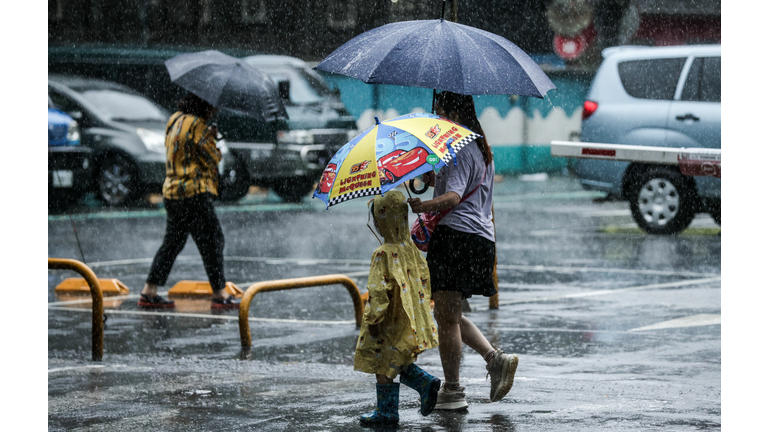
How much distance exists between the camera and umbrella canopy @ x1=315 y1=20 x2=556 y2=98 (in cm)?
583

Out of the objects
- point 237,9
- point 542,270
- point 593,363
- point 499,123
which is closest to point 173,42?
point 237,9

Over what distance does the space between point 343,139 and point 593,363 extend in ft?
44.8

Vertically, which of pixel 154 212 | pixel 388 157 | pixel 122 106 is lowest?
pixel 154 212

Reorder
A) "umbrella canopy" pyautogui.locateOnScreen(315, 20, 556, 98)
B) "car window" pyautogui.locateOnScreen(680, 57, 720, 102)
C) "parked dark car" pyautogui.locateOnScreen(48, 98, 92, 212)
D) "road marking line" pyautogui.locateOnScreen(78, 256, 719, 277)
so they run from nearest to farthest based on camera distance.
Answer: "umbrella canopy" pyautogui.locateOnScreen(315, 20, 556, 98) → "road marking line" pyautogui.locateOnScreen(78, 256, 719, 277) → "car window" pyautogui.locateOnScreen(680, 57, 720, 102) → "parked dark car" pyautogui.locateOnScreen(48, 98, 92, 212)

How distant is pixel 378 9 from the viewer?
3130 cm

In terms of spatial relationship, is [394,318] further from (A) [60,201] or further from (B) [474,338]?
(A) [60,201]

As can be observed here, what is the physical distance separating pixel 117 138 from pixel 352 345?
467 inches

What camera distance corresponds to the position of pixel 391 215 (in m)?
5.84

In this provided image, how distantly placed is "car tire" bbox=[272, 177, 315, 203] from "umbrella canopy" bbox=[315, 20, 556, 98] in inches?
578

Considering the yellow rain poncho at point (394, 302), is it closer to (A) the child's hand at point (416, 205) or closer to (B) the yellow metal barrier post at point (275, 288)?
(A) the child's hand at point (416, 205)

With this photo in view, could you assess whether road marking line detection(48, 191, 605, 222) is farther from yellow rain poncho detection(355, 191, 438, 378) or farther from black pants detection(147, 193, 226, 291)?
yellow rain poncho detection(355, 191, 438, 378)

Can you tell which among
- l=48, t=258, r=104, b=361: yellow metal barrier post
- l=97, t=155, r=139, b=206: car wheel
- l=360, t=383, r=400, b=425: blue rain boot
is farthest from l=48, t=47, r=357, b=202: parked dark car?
l=360, t=383, r=400, b=425: blue rain boot

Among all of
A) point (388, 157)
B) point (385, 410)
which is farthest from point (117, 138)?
point (388, 157)

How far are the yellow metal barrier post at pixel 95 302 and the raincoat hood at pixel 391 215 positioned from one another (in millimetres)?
2604
